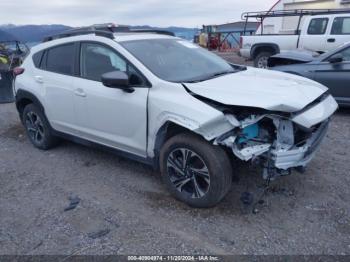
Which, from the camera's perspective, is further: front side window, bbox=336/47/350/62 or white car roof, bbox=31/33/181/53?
front side window, bbox=336/47/350/62

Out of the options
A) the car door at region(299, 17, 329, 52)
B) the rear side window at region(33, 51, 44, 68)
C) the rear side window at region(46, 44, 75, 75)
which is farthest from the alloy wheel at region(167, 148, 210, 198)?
the car door at region(299, 17, 329, 52)

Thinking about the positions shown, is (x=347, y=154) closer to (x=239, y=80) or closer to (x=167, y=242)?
(x=239, y=80)

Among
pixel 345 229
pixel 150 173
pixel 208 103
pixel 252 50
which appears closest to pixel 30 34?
pixel 252 50

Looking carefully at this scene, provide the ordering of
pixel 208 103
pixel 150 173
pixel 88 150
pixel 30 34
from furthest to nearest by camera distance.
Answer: pixel 30 34
pixel 88 150
pixel 150 173
pixel 208 103

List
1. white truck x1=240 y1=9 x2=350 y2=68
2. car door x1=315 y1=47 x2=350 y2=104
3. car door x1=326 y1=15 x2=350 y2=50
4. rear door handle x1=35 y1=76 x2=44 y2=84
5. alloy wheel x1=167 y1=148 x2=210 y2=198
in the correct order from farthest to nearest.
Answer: white truck x1=240 y1=9 x2=350 y2=68, car door x1=326 y1=15 x2=350 y2=50, car door x1=315 y1=47 x2=350 y2=104, rear door handle x1=35 y1=76 x2=44 y2=84, alloy wheel x1=167 y1=148 x2=210 y2=198

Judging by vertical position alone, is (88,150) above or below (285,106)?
below

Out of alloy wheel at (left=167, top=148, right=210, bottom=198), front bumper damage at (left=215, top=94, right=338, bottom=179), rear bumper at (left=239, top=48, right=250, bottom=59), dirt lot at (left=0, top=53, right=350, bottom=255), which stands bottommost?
dirt lot at (left=0, top=53, right=350, bottom=255)

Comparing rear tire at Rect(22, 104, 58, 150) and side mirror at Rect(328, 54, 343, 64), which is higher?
side mirror at Rect(328, 54, 343, 64)

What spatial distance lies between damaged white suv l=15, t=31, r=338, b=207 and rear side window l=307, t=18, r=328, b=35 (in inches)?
283

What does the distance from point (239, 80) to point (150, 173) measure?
5.33ft

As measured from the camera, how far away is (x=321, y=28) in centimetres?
1048

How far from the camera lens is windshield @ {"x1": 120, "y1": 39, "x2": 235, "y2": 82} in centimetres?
379

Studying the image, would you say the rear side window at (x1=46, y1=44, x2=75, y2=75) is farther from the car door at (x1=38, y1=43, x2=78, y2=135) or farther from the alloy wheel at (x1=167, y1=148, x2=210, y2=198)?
the alloy wheel at (x1=167, y1=148, x2=210, y2=198)

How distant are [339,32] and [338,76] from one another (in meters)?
4.57
